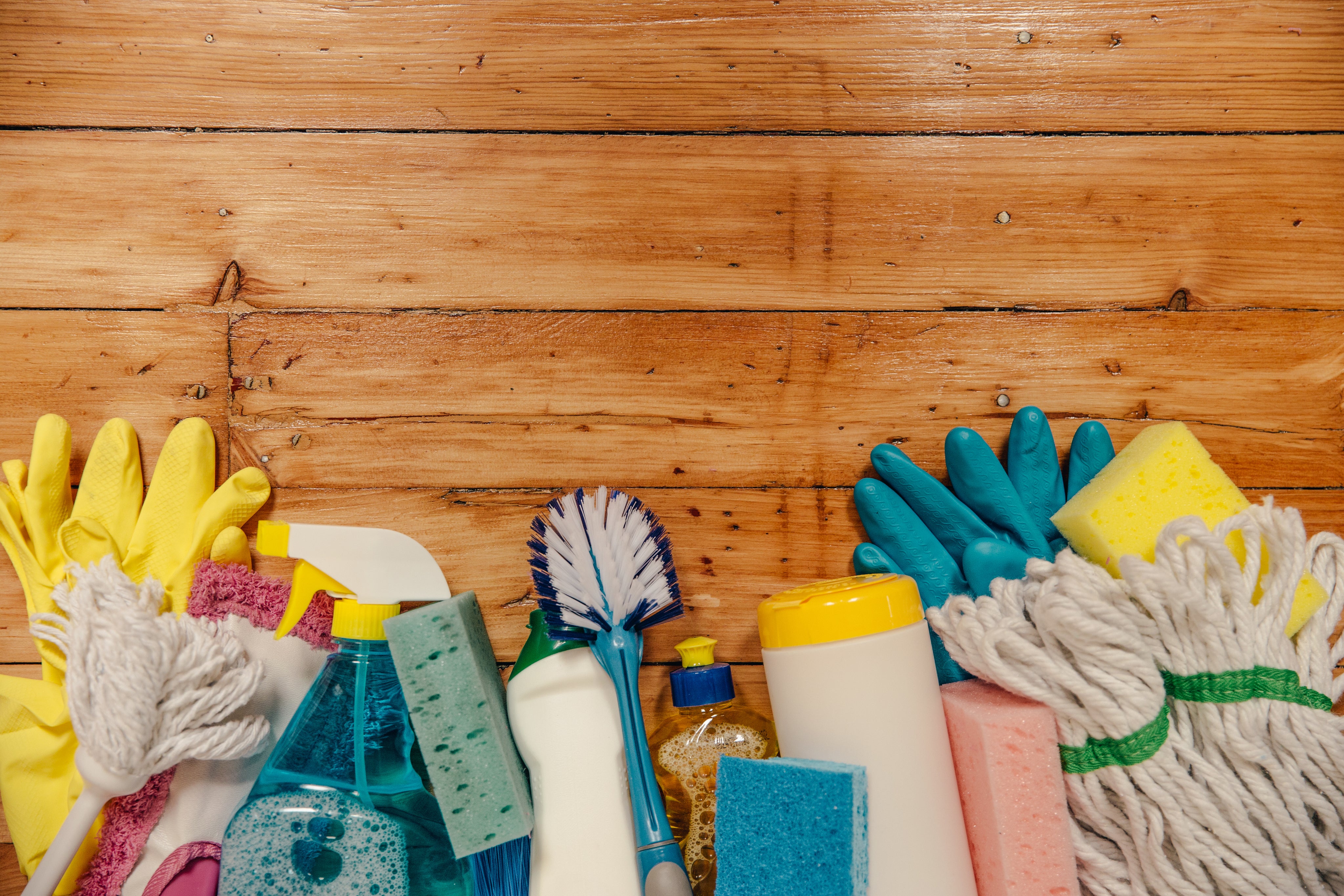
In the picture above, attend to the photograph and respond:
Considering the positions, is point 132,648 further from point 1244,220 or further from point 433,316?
point 1244,220

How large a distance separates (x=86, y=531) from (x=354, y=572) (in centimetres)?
23

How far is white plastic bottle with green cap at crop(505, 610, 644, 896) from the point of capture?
0.52 meters

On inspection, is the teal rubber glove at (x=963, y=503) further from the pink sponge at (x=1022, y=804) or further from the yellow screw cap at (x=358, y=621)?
the yellow screw cap at (x=358, y=621)

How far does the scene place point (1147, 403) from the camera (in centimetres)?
63

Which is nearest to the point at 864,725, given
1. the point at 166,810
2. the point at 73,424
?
the point at 166,810

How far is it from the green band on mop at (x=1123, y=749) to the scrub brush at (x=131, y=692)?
1.97ft

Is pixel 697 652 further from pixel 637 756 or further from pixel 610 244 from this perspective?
pixel 610 244

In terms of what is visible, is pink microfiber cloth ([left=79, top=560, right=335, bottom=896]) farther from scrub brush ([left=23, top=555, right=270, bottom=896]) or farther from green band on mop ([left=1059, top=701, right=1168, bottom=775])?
green band on mop ([left=1059, top=701, right=1168, bottom=775])

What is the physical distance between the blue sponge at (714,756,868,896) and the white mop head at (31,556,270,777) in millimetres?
361

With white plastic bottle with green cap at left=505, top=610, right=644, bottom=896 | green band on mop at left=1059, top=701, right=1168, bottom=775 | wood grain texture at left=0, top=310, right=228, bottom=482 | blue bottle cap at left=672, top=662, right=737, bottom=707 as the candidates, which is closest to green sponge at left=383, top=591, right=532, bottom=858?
white plastic bottle with green cap at left=505, top=610, right=644, bottom=896

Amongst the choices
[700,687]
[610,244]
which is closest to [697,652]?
[700,687]

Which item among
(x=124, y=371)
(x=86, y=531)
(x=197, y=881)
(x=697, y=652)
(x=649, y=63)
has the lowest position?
(x=197, y=881)

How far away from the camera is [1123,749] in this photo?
49 centimetres

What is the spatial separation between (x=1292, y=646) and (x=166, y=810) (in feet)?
2.86
